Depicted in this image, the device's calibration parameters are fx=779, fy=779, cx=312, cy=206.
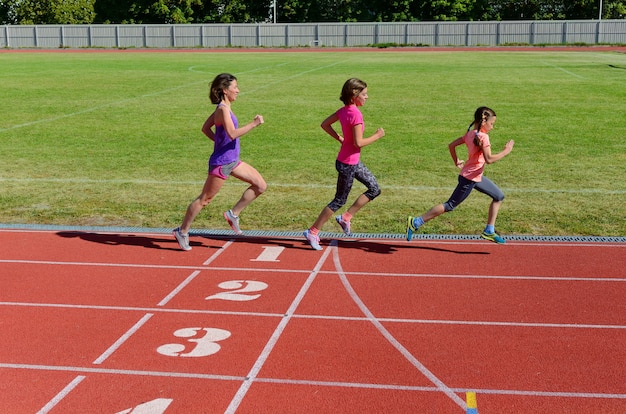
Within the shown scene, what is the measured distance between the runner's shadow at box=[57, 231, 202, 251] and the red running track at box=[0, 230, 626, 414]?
5 cm

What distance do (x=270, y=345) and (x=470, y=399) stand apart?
162 cm

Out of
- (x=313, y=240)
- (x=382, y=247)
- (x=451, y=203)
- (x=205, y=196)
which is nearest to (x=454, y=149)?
(x=451, y=203)

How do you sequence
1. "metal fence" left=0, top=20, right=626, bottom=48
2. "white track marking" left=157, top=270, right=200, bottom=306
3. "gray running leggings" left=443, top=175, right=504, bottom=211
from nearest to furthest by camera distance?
"white track marking" left=157, top=270, right=200, bottom=306 < "gray running leggings" left=443, top=175, right=504, bottom=211 < "metal fence" left=0, top=20, right=626, bottom=48

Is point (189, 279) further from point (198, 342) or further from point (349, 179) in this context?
point (349, 179)

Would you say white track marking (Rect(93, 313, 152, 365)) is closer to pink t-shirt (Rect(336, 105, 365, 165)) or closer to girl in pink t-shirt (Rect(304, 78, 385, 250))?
Answer: girl in pink t-shirt (Rect(304, 78, 385, 250))

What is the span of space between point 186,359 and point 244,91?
2130 cm

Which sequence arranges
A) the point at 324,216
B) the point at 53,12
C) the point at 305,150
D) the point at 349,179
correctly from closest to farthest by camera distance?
the point at 349,179 < the point at 324,216 < the point at 305,150 < the point at 53,12

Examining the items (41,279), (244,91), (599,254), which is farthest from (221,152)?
(244,91)

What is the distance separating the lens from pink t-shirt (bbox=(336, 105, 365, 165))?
26.1 feet

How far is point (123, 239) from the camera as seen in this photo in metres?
9.12

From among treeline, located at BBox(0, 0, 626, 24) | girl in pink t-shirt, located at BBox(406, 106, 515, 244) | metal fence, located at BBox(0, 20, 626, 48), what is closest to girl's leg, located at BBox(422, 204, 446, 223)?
girl in pink t-shirt, located at BBox(406, 106, 515, 244)

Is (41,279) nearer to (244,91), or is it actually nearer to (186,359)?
(186,359)

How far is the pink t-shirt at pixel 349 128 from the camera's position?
7.96m

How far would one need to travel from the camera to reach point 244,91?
2638 cm
